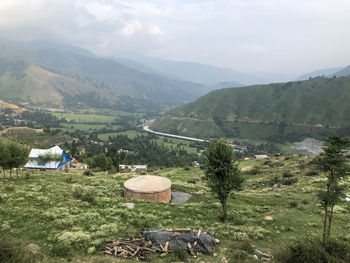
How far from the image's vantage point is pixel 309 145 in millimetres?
164750

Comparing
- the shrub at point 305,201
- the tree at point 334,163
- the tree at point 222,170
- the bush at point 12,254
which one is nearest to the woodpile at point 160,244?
the bush at point 12,254

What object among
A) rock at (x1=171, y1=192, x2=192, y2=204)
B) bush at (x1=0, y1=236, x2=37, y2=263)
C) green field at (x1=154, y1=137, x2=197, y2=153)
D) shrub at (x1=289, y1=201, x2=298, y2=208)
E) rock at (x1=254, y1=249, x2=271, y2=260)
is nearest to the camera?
bush at (x1=0, y1=236, x2=37, y2=263)

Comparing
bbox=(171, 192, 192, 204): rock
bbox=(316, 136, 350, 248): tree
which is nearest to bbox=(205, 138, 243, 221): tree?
bbox=(316, 136, 350, 248): tree

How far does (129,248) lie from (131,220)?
203 inches

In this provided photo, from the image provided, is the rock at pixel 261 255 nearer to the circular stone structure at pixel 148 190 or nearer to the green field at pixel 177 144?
the circular stone structure at pixel 148 190

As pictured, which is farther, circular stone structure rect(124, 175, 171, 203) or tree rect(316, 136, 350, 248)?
circular stone structure rect(124, 175, 171, 203)

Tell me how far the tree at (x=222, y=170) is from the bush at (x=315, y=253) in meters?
7.73

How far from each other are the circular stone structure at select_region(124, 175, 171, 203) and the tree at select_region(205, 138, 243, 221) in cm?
984

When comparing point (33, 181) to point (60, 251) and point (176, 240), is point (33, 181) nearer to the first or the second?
point (60, 251)

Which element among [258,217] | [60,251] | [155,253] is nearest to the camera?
[60,251]

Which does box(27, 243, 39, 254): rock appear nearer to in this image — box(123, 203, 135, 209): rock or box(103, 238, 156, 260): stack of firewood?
box(103, 238, 156, 260): stack of firewood

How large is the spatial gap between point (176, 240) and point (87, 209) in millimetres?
11557

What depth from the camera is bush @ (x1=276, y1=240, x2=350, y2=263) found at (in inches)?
523

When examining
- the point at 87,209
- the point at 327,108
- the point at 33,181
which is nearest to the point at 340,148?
the point at 87,209
